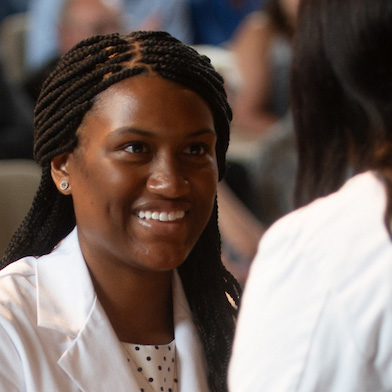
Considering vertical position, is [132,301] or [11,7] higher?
[11,7]

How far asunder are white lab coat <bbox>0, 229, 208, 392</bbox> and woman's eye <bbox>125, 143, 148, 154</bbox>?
233 millimetres

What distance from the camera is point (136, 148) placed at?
4.53 feet

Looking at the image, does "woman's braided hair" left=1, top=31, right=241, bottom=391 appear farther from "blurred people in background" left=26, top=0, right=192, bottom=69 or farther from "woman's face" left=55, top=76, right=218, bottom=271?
"blurred people in background" left=26, top=0, right=192, bottom=69

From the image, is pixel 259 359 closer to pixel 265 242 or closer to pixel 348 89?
pixel 265 242

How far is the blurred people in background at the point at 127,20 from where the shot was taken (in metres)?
4.47

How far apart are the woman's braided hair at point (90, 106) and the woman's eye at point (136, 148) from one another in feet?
0.36

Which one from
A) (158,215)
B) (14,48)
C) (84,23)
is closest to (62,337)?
(158,215)

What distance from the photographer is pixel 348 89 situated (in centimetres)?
122

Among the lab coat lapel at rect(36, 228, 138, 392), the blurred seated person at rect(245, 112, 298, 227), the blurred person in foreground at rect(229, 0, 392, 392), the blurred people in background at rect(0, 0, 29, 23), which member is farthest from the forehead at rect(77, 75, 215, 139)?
the blurred people in background at rect(0, 0, 29, 23)

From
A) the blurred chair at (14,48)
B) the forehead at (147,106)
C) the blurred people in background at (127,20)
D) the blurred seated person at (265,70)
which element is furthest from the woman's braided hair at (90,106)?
the blurred chair at (14,48)

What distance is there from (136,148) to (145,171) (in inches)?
1.6

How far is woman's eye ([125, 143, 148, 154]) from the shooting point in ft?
4.52

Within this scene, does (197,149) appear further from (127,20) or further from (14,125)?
(127,20)

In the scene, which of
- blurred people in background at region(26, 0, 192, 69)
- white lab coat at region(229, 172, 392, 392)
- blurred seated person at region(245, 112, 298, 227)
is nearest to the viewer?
white lab coat at region(229, 172, 392, 392)
